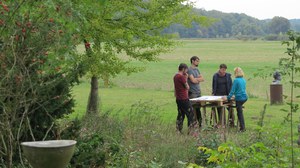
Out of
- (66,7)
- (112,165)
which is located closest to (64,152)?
(66,7)

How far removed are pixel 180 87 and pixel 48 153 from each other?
322 inches

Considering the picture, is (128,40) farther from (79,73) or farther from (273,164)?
(273,164)

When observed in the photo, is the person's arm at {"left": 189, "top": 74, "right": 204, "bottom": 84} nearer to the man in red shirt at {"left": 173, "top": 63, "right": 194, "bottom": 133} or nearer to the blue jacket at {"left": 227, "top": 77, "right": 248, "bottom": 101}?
the man in red shirt at {"left": 173, "top": 63, "right": 194, "bottom": 133}

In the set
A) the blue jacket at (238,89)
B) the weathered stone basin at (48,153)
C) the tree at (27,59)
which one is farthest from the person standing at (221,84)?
the weathered stone basin at (48,153)

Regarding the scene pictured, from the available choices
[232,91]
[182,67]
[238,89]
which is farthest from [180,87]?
[238,89]

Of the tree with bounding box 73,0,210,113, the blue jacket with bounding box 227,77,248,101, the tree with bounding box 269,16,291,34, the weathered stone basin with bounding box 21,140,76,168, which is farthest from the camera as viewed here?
the tree with bounding box 269,16,291,34

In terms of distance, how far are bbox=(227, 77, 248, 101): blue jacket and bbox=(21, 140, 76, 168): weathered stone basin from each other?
28.7 feet

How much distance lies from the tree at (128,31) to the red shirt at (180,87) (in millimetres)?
2004

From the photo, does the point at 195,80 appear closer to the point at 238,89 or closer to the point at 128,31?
the point at 238,89

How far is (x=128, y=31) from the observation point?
15.4 meters

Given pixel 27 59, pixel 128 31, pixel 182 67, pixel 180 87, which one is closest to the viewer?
pixel 27 59

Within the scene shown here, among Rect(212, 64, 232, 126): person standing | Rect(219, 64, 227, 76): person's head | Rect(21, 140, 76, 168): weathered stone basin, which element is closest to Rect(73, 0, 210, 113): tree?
Rect(212, 64, 232, 126): person standing

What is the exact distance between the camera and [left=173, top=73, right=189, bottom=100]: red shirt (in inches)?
538

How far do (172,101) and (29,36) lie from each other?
56.9ft
